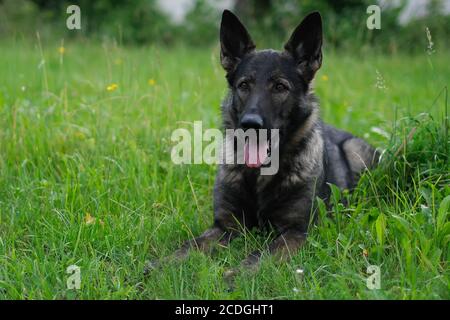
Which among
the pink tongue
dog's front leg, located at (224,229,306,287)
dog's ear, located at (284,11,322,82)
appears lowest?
dog's front leg, located at (224,229,306,287)

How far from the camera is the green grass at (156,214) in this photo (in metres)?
2.84

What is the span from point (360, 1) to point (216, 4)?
3783 mm

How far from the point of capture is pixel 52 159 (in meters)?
4.34

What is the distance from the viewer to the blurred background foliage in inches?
380

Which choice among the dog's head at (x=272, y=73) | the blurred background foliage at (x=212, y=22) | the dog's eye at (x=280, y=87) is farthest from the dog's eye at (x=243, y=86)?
the blurred background foliage at (x=212, y=22)

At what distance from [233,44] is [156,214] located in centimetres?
126

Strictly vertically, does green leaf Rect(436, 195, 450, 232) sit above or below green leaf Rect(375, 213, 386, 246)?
above

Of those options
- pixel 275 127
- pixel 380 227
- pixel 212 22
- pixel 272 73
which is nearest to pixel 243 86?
pixel 272 73

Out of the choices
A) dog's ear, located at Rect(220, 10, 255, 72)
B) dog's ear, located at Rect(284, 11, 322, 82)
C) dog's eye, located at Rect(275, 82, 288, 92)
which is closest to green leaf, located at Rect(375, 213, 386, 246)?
dog's eye, located at Rect(275, 82, 288, 92)

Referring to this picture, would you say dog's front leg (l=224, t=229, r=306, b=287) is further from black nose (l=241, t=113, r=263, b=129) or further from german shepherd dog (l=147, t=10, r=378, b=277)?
black nose (l=241, t=113, r=263, b=129)

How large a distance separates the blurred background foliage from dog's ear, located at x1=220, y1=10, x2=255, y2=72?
442cm
